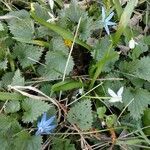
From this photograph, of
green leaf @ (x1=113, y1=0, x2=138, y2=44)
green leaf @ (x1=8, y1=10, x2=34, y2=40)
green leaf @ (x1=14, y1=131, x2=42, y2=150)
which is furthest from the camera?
green leaf @ (x1=8, y1=10, x2=34, y2=40)

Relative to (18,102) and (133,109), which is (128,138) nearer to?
(133,109)

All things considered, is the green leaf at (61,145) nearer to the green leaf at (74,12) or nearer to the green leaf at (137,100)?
the green leaf at (137,100)

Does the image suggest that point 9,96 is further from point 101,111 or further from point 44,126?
point 101,111

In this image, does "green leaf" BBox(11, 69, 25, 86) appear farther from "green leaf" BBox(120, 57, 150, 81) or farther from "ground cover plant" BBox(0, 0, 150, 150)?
"green leaf" BBox(120, 57, 150, 81)

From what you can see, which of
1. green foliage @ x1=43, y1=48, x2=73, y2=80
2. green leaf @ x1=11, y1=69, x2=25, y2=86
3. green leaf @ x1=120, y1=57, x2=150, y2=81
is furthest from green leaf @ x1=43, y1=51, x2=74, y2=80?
green leaf @ x1=120, y1=57, x2=150, y2=81

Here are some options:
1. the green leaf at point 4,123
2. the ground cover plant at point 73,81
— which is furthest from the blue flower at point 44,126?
the green leaf at point 4,123

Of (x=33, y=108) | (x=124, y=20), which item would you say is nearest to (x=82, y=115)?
(x=33, y=108)
